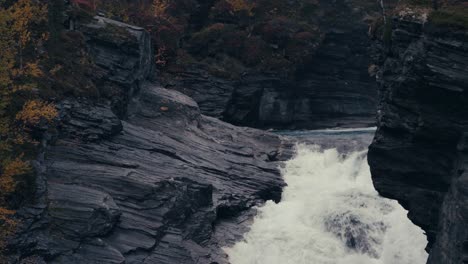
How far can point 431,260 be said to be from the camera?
33688 mm

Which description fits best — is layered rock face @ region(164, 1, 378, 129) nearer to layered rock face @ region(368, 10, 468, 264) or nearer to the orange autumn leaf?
layered rock face @ region(368, 10, 468, 264)

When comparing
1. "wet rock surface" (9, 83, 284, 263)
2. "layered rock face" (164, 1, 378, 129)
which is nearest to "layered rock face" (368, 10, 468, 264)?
"wet rock surface" (9, 83, 284, 263)

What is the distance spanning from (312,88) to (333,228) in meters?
27.2

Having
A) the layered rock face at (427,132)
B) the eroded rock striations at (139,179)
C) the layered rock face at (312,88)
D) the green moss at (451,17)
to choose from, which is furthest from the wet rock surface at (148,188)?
the green moss at (451,17)

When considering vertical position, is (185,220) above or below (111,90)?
below

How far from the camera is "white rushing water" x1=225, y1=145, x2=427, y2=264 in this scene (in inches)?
1543

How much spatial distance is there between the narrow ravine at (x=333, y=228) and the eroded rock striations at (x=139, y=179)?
5.53ft

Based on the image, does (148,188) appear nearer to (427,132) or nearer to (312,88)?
(427,132)

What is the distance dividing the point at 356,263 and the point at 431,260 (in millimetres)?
6147

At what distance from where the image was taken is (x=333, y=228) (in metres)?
41.5

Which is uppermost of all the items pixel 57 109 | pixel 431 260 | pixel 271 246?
pixel 57 109

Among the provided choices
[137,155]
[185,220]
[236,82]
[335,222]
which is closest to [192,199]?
[185,220]

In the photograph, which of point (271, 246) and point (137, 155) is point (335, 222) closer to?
point (271, 246)

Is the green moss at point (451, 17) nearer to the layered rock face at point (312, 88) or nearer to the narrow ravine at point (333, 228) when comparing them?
the narrow ravine at point (333, 228)
